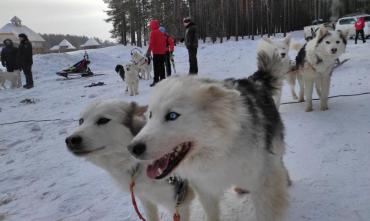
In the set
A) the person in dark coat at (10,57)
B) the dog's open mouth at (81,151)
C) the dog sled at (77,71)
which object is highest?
the person in dark coat at (10,57)

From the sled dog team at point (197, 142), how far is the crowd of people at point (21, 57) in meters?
11.5

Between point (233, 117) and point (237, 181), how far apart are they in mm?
456

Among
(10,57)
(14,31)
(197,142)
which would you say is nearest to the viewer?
(197,142)

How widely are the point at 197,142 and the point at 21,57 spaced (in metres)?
13.0

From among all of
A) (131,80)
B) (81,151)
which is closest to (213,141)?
(81,151)

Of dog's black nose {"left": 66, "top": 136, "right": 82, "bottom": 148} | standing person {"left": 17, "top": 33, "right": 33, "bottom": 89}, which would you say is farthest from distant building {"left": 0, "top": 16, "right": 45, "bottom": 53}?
dog's black nose {"left": 66, "top": 136, "right": 82, "bottom": 148}

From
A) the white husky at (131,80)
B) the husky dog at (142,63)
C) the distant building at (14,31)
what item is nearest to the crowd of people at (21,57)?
the husky dog at (142,63)

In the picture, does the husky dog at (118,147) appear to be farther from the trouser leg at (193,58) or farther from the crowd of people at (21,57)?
the crowd of people at (21,57)

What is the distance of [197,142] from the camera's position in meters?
1.87

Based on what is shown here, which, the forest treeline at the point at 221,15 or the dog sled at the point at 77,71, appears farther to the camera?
the forest treeline at the point at 221,15

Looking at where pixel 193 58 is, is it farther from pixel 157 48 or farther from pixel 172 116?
pixel 172 116

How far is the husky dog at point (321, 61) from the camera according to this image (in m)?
5.50

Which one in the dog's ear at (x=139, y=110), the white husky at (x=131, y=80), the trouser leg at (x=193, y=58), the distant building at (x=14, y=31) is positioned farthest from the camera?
the distant building at (x=14, y=31)

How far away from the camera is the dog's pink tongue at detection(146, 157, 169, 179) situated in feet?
6.26
